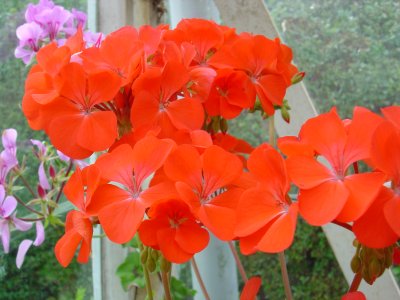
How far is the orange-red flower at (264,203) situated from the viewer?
368 millimetres

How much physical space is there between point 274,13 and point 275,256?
0.52 metres

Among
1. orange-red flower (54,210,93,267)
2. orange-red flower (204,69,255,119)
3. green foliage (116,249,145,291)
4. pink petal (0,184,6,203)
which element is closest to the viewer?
orange-red flower (54,210,93,267)

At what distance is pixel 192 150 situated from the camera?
1.33 feet

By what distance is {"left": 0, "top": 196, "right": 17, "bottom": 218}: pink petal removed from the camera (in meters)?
0.74

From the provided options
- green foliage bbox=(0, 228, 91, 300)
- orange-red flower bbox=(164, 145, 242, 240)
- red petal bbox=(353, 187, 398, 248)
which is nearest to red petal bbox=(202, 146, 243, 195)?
orange-red flower bbox=(164, 145, 242, 240)

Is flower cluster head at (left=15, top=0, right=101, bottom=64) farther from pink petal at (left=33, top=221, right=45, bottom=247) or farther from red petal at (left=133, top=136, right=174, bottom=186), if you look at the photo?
red petal at (left=133, top=136, right=174, bottom=186)

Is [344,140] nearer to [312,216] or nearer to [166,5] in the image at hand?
[312,216]

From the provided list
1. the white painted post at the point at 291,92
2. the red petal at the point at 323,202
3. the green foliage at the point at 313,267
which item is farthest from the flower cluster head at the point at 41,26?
the green foliage at the point at 313,267

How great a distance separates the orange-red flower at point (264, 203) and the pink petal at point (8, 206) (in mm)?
445

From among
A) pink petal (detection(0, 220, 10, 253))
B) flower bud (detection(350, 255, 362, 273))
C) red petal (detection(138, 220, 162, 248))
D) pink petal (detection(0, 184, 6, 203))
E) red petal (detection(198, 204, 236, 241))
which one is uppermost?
red petal (detection(198, 204, 236, 241))

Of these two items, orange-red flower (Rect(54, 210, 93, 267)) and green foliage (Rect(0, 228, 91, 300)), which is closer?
orange-red flower (Rect(54, 210, 93, 267))

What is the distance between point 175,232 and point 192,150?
0.06 m

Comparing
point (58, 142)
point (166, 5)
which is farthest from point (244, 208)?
point (166, 5)

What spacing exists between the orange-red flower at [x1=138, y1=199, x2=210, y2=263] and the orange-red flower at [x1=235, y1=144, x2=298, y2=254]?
38 mm
